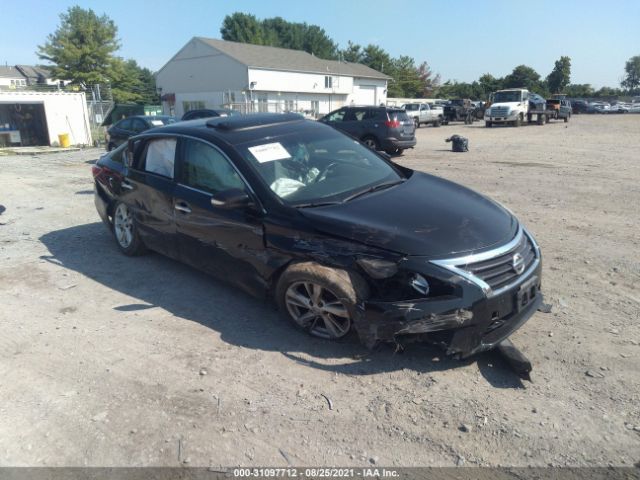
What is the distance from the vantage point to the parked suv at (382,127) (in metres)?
15.4

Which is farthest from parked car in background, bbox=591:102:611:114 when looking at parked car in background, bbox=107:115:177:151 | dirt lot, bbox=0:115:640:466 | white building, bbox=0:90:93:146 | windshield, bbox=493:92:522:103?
dirt lot, bbox=0:115:640:466

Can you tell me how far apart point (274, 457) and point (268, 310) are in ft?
5.80

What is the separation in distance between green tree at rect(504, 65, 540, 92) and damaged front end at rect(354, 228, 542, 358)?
8017cm

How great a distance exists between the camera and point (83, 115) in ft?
78.2

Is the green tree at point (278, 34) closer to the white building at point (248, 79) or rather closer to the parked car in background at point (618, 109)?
the white building at point (248, 79)

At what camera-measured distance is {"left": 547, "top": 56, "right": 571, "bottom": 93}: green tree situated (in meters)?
77.0

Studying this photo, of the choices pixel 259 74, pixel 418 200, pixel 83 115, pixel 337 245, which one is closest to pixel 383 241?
pixel 337 245

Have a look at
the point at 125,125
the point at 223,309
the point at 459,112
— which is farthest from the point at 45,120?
the point at 459,112

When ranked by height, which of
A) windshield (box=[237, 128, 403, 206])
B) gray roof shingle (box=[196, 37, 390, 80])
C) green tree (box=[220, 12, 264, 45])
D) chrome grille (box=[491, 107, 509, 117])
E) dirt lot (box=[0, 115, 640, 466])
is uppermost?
green tree (box=[220, 12, 264, 45])

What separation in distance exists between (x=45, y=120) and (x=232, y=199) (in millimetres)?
23663

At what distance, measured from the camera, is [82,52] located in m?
45.8

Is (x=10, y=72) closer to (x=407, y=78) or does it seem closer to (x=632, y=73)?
(x=407, y=78)

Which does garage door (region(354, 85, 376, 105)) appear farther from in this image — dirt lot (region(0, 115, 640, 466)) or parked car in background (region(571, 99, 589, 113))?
dirt lot (region(0, 115, 640, 466))

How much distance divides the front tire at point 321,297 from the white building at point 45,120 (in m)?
23.7
